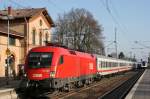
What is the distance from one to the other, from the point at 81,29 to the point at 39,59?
66225 millimetres

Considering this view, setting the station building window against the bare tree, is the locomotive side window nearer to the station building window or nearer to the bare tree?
the station building window

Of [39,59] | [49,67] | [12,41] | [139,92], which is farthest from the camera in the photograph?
[12,41]

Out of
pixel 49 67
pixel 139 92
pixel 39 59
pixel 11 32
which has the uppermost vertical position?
pixel 11 32

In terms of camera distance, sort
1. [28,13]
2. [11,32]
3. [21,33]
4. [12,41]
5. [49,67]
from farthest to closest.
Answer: [28,13] → [21,33] → [12,41] → [11,32] → [49,67]

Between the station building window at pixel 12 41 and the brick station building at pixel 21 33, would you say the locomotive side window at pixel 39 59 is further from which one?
the station building window at pixel 12 41

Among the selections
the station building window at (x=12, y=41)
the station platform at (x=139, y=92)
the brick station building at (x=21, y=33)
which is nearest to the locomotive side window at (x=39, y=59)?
the station platform at (x=139, y=92)

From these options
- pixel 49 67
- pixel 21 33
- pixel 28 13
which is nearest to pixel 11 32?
pixel 21 33

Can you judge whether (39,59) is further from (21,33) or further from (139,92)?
(21,33)

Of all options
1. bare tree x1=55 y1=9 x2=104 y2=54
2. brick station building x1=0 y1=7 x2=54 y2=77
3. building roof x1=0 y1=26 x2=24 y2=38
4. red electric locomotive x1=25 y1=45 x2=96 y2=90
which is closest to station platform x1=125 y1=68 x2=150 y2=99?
red electric locomotive x1=25 y1=45 x2=96 y2=90

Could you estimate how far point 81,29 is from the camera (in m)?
89.4

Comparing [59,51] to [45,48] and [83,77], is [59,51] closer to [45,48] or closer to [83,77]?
[45,48]

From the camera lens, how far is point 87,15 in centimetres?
9206

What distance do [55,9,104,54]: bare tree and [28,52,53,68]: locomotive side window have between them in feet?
204

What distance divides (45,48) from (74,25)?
64.8 m
